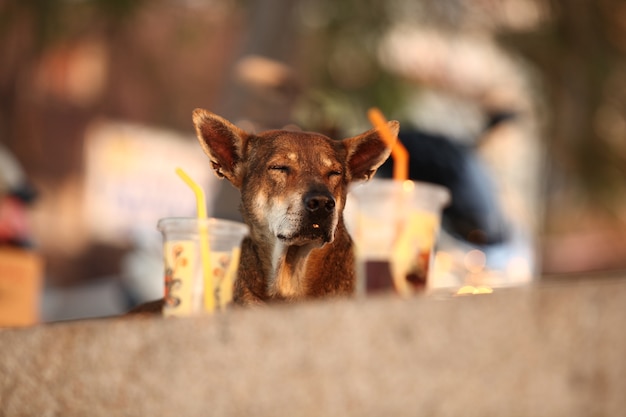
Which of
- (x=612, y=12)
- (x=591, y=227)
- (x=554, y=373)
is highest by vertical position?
(x=612, y=12)

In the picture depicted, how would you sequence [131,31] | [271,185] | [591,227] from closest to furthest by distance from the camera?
1. [271,185]
2. [131,31]
3. [591,227]

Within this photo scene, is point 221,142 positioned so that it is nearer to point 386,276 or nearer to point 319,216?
point 319,216

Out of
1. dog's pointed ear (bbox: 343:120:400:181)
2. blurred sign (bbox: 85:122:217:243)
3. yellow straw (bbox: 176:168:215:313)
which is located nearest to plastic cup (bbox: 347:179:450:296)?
dog's pointed ear (bbox: 343:120:400:181)

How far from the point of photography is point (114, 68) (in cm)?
846

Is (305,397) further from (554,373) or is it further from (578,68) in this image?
(578,68)

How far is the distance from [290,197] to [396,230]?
332mm

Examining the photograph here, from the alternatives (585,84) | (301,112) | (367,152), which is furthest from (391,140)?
(585,84)

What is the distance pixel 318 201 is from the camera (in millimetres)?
1046

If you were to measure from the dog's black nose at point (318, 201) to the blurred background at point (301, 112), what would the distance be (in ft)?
1.62

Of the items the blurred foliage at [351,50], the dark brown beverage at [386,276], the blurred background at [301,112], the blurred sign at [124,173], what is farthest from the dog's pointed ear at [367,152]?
the blurred sign at [124,173]

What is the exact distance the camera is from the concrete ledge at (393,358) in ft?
3.25

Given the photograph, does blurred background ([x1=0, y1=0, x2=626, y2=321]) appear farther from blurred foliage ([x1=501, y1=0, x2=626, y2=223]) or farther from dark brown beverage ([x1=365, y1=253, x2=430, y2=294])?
dark brown beverage ([x1=365, y1=253, x2=430, y2=294])

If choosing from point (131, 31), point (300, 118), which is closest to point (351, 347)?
point (300, 118)

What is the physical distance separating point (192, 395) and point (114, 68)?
7.88m
